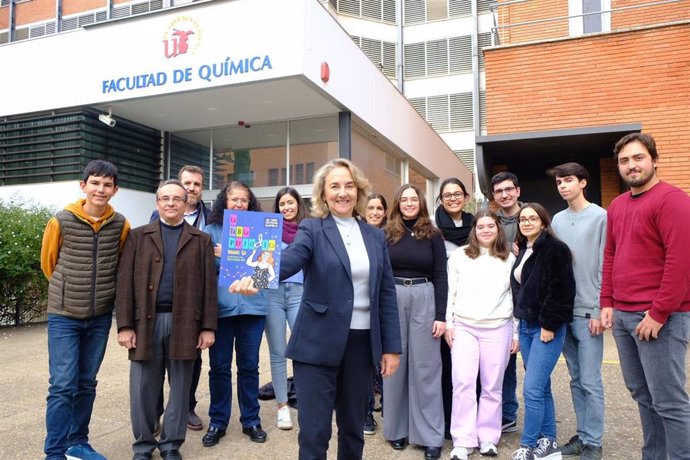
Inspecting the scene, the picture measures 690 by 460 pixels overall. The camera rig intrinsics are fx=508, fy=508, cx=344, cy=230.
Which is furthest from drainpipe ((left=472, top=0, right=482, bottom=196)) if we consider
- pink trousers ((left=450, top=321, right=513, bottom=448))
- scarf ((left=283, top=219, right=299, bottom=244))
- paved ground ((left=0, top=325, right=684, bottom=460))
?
pink trousers ((left=450, top=321, right=513, bottom=448))

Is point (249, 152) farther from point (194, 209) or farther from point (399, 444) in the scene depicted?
point (399, 444)

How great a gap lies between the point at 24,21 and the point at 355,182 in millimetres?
31981

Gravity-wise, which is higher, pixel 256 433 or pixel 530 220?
pixel 530 220

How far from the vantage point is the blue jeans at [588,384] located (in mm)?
3646

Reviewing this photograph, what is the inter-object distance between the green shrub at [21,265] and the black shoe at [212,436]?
262 inches

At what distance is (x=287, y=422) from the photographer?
4340 mm

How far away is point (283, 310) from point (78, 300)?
181cm

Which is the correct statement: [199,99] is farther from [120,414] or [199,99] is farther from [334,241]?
[334,241]

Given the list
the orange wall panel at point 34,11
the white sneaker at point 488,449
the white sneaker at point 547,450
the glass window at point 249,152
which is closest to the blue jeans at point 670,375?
the white sneaker at point 547,450

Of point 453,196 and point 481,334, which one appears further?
point 453,196

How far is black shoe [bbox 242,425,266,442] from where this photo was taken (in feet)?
Result: 13.3

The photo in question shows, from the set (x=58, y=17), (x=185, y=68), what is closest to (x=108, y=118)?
(x=185, y=68)

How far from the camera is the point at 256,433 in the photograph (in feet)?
13.3

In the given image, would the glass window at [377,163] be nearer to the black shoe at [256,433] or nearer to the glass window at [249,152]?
the glass window at [249,152]
